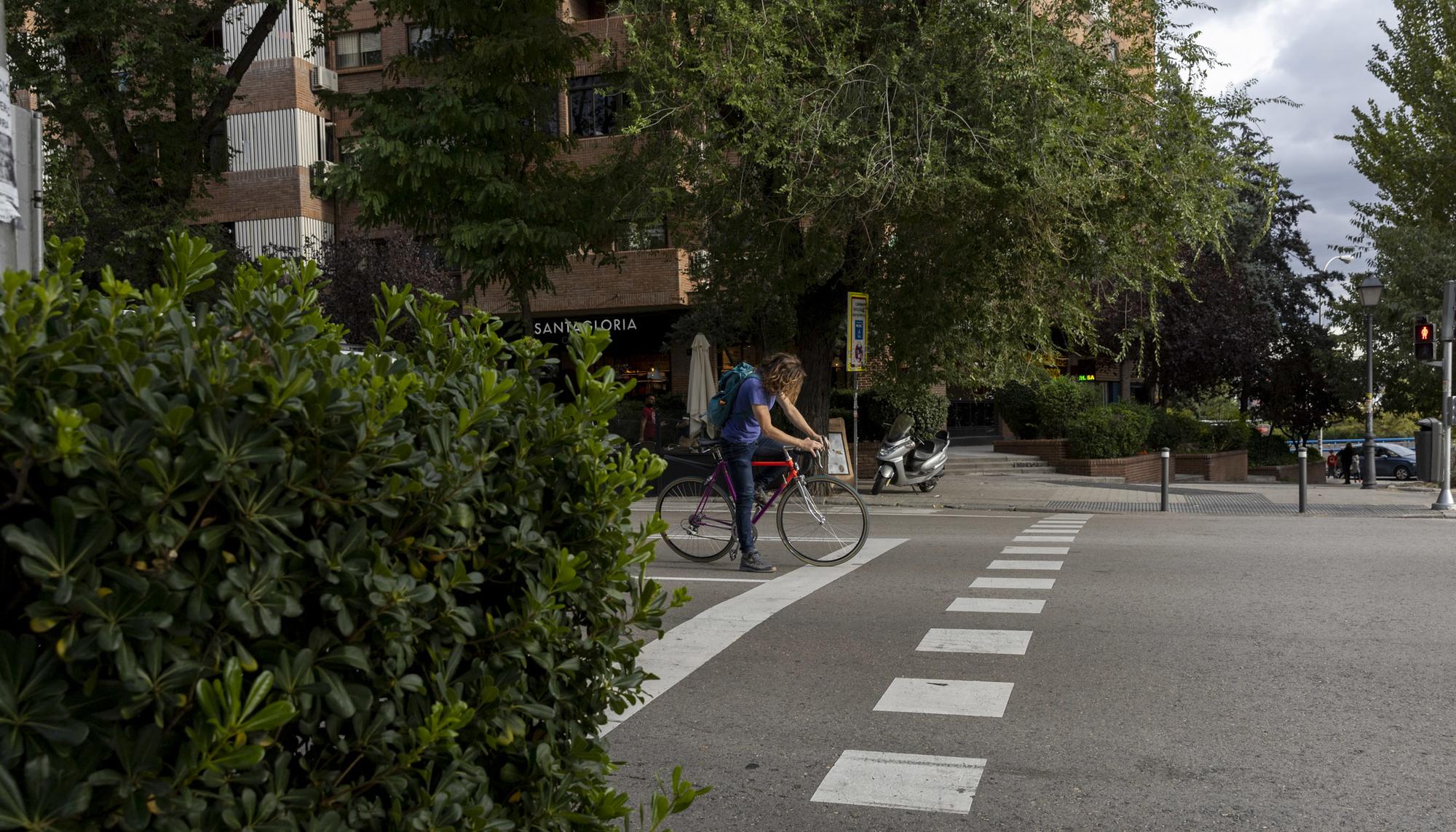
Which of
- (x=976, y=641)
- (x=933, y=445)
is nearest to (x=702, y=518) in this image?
(x=976, y=641)

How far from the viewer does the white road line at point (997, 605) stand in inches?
315

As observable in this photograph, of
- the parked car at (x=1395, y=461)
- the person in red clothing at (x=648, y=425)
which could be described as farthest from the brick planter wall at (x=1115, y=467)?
the parked car at (x=1395, y=461)

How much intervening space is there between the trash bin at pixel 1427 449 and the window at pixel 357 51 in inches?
1099

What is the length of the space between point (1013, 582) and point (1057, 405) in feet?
69.8

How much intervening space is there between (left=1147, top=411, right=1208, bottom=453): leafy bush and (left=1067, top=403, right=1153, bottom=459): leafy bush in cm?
306

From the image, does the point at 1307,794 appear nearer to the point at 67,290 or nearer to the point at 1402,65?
the point at 67,290

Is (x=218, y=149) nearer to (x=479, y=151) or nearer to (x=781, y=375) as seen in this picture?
(x=479, y=151)

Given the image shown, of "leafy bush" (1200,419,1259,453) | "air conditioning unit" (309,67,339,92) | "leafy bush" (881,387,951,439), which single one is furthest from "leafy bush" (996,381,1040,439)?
"air conditioning unit" (309,67,339,92)

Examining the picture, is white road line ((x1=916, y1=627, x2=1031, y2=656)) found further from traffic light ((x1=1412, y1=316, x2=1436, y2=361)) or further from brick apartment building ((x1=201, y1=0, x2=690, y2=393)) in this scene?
brick apartment building ((x1=201, y1=0, x2=690, y2=393))

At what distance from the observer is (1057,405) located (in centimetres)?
2966

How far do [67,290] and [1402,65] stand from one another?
1208 inches

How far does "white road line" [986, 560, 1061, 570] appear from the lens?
10156mm

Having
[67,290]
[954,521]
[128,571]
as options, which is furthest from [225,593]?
[954,521]

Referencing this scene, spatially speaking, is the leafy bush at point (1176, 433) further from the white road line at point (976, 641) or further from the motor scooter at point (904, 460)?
the white road line at point (976, 641)
